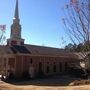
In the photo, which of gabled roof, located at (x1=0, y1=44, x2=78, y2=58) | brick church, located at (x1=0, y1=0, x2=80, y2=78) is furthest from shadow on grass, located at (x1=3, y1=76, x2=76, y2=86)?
gabled roof, located at (x1=0, y1=44, x2=78, y2=58)

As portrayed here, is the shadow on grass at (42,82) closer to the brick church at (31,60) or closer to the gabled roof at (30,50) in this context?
the brick church at (31,60)

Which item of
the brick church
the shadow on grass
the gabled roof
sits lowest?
the shadow on grass

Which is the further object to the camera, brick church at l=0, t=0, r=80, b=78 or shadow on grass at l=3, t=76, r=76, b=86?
brick church at l=0, t=0, r=80, b=78

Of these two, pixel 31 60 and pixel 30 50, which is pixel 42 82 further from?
pixel 30 50

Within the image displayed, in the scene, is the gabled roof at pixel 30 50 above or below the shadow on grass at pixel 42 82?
above

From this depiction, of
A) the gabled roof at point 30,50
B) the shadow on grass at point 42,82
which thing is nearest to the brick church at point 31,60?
the gabled roof at point 30,50

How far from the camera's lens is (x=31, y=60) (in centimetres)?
3628

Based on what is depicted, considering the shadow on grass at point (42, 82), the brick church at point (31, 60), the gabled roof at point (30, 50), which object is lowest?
the shadow on grass at point (42, 82)

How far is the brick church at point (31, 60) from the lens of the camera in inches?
1341

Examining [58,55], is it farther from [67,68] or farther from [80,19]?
[80,19]

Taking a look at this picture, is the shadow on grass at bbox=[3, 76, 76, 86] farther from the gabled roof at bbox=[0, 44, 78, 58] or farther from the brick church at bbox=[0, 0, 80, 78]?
the gabled roof at bbox=[0, 44, 78, 58]

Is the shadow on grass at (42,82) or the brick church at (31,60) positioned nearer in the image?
the shadow on grass at (42,82)

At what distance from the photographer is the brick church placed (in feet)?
112

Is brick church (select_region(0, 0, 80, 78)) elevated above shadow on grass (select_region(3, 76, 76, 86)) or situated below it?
above
